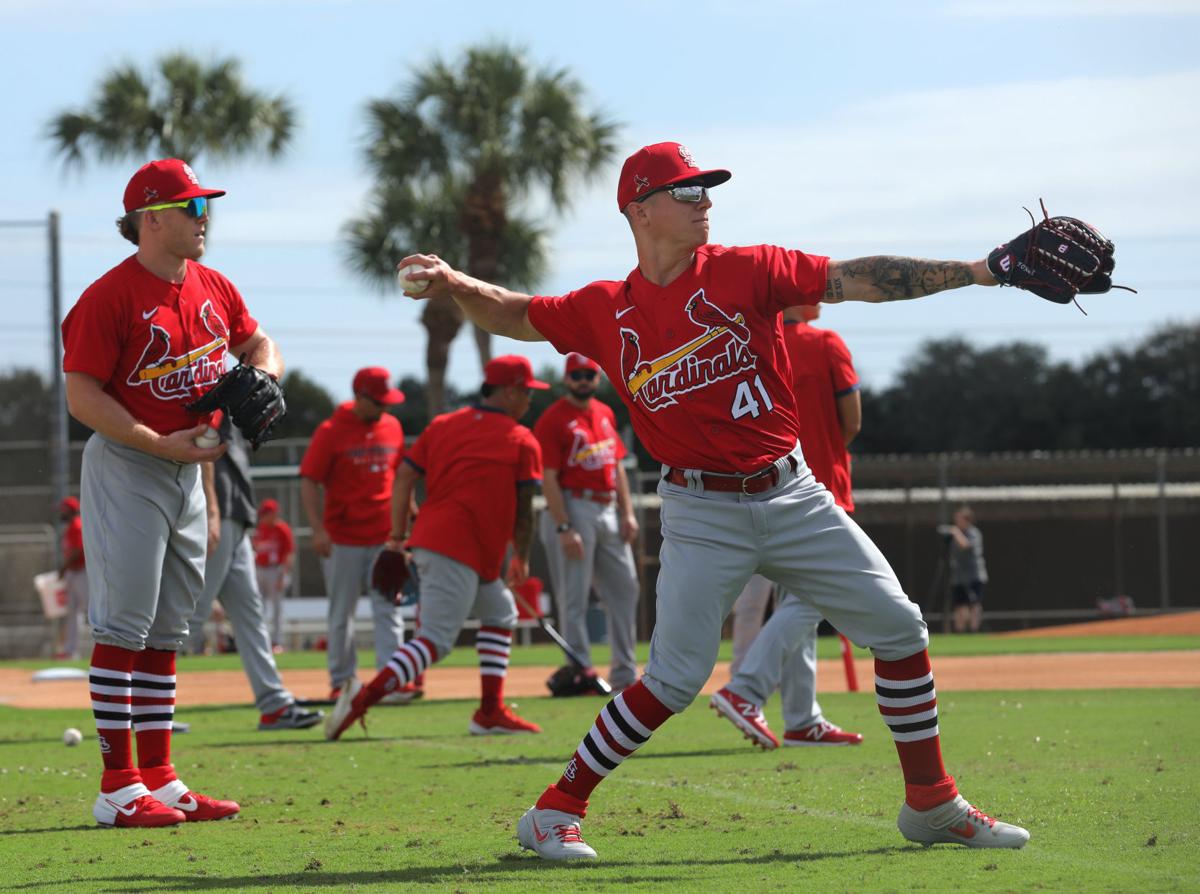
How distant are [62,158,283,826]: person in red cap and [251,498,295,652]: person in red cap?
14.9 meters

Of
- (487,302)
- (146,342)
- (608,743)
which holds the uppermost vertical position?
(487,302)

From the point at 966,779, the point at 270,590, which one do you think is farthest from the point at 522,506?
the point at 270,590

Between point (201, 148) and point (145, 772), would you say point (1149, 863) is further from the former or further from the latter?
point (201, 148)

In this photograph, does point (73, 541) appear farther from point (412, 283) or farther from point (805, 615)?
point (412, 283)

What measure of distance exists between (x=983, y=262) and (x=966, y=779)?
264cm

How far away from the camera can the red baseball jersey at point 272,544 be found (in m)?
21.2

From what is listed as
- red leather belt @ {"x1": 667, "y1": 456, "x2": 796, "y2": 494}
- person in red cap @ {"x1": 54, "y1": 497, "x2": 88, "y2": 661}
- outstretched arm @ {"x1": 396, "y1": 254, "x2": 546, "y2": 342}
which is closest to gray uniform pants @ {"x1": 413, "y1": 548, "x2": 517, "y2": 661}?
outstretched arm @ {"x1": 396, "y1": 254, "x2": 546, "y2": 342}

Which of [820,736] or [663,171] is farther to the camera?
[820,736]

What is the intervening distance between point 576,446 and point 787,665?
12.3ft

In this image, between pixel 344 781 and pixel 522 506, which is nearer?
pixel 344 781

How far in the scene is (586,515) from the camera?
1206cm

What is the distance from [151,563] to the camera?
6207 mm

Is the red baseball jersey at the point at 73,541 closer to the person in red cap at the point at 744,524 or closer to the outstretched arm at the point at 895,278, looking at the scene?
the person in red cap at the point at 744,524

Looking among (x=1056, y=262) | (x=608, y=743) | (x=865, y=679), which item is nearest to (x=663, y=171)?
(x=1056, y=262)
